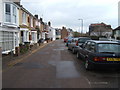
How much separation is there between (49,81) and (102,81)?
86.5 inches

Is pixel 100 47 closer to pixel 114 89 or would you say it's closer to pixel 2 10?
pixel 114 89

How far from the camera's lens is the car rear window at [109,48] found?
20.9 feet

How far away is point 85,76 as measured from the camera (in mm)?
6008

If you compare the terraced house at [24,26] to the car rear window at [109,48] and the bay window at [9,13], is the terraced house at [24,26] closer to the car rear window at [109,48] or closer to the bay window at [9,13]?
the bay window at [9,13]

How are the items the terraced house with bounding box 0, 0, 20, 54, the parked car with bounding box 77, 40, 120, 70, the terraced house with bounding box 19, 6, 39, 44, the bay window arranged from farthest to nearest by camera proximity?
1. the terraced house with bounding box 19, 6, 39, 44
2. the bay window
3. the terraced house with bounding box 0, 0, 20, 54
4. the parked car with bounding box 77, 40, 120, 70

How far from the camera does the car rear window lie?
6379 mm

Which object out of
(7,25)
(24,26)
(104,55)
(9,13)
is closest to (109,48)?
(104,55)

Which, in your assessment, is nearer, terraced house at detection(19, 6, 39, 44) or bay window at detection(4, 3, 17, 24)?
bay window at detection(4, 3, 17, 24)

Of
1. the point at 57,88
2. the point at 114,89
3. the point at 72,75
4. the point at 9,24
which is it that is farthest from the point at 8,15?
the point at 114,89

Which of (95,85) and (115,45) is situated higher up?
(115,45)

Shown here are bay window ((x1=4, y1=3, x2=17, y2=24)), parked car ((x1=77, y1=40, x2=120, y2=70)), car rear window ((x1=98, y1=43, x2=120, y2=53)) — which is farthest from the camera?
bay window ((x1=4, y1=3, x2=17, y2=24))

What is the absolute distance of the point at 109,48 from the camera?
6.51 m

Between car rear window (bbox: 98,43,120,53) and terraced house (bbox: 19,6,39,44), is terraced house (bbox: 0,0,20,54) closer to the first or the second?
terraced house (bbox: 19,6,39,44)

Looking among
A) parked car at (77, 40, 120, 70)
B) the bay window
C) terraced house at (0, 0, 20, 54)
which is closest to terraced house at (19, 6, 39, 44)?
terraced house at (0, 0, 20, 54)
